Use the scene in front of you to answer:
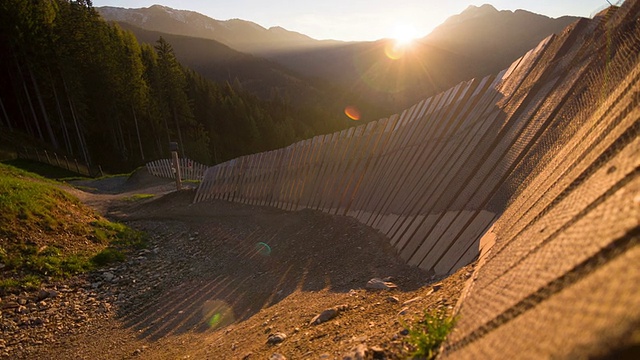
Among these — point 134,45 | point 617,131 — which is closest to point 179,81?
point 134,45

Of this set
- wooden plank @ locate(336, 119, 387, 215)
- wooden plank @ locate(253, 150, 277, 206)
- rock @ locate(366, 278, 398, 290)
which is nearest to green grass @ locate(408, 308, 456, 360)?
rock @ locate(366, 278, 398, 290)

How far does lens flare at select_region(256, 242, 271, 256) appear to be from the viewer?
6.19m

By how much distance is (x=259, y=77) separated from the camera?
3460 inches

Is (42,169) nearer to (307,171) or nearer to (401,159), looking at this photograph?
(307,171)

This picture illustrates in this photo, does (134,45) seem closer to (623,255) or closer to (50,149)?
(50,149)

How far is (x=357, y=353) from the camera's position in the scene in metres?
1.88

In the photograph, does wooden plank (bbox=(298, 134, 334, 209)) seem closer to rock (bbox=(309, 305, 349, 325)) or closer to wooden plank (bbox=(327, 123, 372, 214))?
wooden plank (bbox=(327, 123, 372, 214))

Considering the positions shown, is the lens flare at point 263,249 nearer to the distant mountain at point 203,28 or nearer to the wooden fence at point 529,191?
the wooden fence at point 529,191

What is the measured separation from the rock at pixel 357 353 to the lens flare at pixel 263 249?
426 cm

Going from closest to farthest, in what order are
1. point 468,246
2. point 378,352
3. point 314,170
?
point 378,352 → point 468,246 → point 314,170

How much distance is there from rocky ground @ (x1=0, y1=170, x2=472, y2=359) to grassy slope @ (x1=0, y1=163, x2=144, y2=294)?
0.35 meters

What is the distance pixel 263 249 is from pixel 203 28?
200667 millimetres

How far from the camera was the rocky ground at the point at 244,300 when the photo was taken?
2533 mm

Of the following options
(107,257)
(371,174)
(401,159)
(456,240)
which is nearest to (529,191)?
(456,240)
